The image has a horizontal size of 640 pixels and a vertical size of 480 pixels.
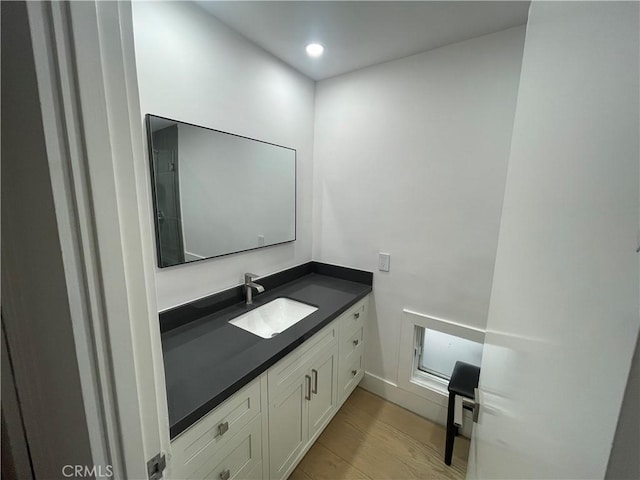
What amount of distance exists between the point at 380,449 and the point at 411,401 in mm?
431

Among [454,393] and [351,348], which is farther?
[351,348]

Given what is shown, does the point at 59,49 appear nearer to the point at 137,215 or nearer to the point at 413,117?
the point at 137,215

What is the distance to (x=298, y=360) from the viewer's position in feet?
4.16

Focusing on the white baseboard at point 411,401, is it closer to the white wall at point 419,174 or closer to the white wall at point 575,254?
the white wall at point 419,174

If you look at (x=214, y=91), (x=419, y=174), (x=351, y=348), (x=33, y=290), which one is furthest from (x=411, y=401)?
(x=214, y=91)

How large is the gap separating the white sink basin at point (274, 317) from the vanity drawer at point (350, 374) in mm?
450

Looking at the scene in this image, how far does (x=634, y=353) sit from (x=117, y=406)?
0.68 meters

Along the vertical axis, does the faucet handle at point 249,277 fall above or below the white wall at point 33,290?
below

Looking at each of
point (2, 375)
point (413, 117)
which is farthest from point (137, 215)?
point (413, 117)

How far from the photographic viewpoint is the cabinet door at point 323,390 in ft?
4.75

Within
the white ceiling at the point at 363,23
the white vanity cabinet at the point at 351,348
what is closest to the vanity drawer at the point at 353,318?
the white vanity cabinet at the point at 351,348

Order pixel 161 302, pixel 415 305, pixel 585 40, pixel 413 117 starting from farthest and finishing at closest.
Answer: pixel 415 305
pixel 413 117
pixel 161 302
pixel 585 40

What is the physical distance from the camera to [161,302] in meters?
1.23

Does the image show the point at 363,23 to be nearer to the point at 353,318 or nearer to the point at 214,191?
the point at 214,191
